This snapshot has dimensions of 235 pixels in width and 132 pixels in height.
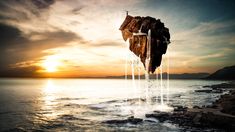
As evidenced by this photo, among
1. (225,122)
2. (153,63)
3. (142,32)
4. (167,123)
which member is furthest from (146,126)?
(142,32)

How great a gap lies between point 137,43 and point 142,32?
6.01 feet

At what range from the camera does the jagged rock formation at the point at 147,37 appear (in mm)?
27734

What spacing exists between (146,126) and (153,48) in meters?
21.3

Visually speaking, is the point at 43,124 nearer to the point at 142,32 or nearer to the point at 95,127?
the point at 95,127

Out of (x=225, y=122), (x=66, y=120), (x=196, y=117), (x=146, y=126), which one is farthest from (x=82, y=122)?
(x=225, y=122)

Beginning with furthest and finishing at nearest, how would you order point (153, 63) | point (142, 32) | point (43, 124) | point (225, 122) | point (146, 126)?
point (43, 124), point (146, 126), point (225, 122), point (153, 63), point (142, 32)

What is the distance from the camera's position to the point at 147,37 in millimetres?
27984

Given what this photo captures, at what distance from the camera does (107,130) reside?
44375 millimetres

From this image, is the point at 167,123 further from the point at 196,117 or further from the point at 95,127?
the point at 95,127

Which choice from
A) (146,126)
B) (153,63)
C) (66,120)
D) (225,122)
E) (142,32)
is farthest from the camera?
(66,120)

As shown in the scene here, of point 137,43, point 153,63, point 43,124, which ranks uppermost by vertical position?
point 137,43

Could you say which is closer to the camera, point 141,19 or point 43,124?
point 141,19

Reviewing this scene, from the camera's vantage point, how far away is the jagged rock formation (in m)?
27.7

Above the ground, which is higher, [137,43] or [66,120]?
[137,43]
